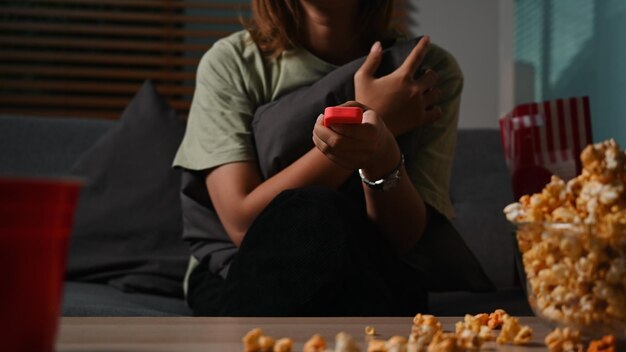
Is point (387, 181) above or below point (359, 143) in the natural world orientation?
below

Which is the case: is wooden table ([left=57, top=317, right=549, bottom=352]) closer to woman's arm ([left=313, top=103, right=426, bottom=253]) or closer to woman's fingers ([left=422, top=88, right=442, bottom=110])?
woman's arm ([left=313, top=103, right=426, bottom=253])

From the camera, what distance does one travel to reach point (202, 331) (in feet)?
2.33

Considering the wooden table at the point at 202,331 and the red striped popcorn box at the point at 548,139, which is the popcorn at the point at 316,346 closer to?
the wooden table at the point at 202,331

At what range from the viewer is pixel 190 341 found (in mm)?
654

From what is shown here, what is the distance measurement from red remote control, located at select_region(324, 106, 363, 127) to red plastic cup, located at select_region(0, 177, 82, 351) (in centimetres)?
43

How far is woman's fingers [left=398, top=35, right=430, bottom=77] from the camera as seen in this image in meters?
1.44

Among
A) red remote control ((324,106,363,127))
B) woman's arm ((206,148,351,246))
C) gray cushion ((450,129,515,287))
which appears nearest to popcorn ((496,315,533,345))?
red remote control ((324,106,363,127))

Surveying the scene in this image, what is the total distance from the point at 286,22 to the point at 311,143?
0.29m

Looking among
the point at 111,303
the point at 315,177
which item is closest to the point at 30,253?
the point at 315,177

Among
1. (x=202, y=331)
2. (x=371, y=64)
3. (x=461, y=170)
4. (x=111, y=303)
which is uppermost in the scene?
(x=371, y=64)

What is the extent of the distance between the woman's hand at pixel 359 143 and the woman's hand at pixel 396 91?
198 millimetres

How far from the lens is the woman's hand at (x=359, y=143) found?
3.40 ft

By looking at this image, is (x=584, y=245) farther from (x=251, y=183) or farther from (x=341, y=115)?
(x=251, y=183)

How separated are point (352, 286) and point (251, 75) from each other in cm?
63
